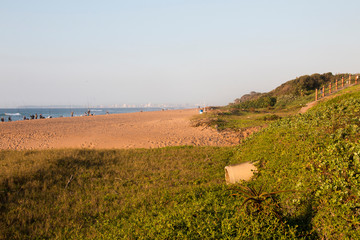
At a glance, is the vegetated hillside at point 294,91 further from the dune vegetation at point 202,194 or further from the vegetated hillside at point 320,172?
the dune vegetation at point 202,194

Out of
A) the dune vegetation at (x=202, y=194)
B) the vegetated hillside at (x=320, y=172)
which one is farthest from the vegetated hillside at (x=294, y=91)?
the dune vegetation at (x=202, y=194)

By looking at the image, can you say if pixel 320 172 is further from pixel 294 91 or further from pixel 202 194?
pixel 294 91

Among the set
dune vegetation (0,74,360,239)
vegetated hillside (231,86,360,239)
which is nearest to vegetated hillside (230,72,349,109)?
vegetated hillside (231,86,360,239)

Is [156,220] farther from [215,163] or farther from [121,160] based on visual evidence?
[121,160]

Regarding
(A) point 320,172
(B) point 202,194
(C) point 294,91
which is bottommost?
(B) point 202,194

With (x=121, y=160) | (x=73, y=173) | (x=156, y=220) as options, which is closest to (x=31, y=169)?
(x=73, y=173)

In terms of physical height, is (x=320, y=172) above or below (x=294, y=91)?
below

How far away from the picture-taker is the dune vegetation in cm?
387

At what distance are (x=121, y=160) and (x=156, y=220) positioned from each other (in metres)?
6.04

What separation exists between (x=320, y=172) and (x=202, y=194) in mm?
2663

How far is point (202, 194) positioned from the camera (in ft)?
19.2

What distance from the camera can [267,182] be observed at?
18.3 feet

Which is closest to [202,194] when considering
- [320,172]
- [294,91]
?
[320,172]

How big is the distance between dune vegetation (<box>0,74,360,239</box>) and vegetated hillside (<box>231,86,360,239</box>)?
2 cm
